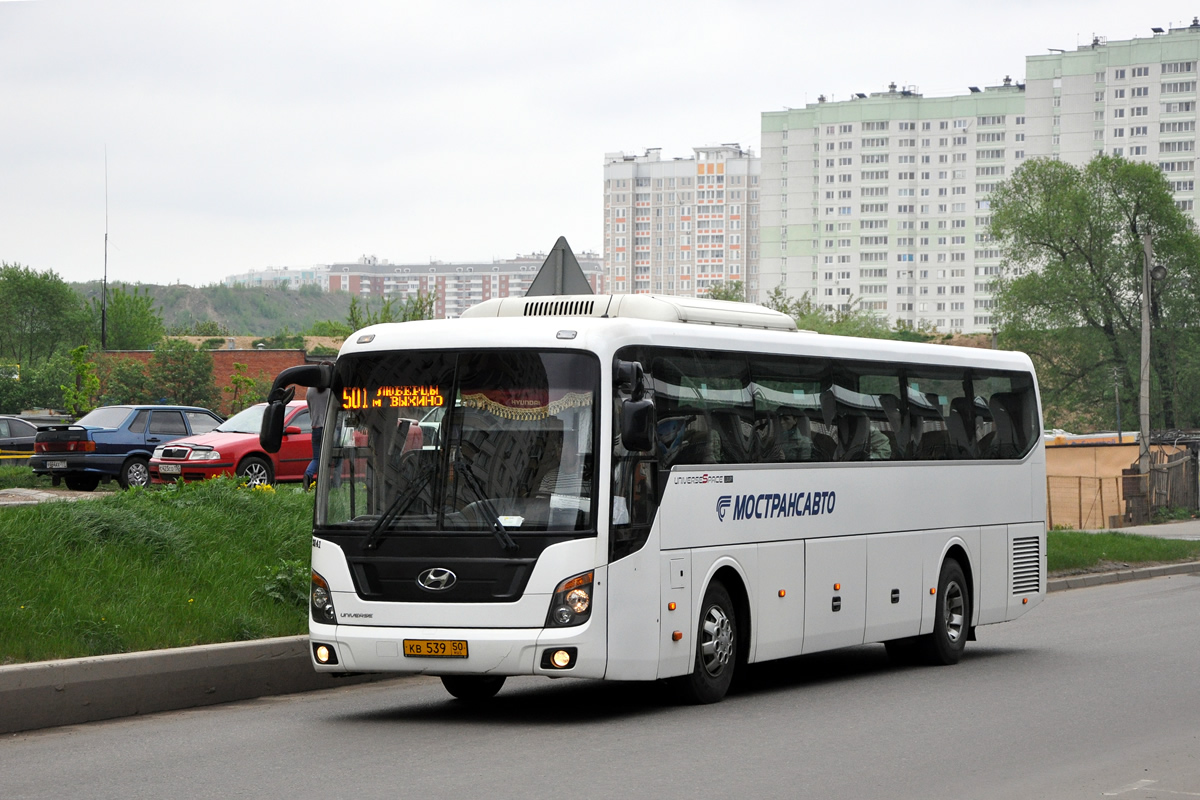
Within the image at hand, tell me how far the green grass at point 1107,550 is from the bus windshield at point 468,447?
617 inches

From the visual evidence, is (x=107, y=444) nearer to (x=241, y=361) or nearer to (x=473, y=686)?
(x=473, y=686)

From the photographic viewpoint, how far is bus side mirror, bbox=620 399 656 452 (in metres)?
9.55

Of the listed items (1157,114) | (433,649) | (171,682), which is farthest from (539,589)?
(1157,114)

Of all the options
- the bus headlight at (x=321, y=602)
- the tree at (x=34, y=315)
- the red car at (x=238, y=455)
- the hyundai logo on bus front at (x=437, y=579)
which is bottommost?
the bus headlight at (x=321, y=602)

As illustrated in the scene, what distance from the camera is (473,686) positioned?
11.4 meters

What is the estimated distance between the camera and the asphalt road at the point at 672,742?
782 cm

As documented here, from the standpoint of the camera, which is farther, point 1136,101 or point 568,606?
point 1136,101

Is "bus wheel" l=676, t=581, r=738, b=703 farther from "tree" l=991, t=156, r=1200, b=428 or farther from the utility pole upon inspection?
"tree" l=991, t=156, r=1200, b=428

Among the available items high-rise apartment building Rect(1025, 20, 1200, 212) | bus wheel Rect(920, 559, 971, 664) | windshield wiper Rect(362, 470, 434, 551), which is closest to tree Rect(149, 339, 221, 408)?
bus wheel Rect(920, 559, 971, 664)

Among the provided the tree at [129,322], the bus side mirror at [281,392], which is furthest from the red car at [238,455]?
the tree at [129,322]

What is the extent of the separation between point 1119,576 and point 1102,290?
213 ft

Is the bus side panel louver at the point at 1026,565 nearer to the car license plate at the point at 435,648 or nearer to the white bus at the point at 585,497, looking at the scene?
the white bus at the point at 585,497

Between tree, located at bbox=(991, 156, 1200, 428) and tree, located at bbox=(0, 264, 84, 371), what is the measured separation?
6813 centimetres

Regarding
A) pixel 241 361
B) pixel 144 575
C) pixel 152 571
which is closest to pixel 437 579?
pixel 144 575
